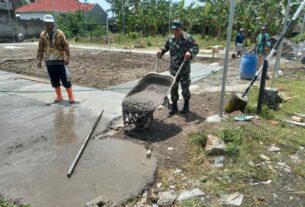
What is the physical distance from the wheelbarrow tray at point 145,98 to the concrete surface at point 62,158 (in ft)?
1.54

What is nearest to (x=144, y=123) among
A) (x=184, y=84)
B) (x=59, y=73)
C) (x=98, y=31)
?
(x=184, y=84)

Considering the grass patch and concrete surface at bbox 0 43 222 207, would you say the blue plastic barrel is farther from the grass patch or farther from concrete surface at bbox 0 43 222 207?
the grass patch

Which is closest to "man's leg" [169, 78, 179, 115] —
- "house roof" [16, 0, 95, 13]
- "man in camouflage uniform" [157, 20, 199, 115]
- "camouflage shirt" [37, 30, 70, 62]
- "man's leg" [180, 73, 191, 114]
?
"man in camouflage uniform" [157, 20, 199, 115]

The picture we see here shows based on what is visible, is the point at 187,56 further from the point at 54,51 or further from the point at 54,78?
the point at 54,78

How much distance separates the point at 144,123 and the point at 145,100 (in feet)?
1.29

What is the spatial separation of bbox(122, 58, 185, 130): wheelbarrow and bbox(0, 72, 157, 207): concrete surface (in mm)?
436

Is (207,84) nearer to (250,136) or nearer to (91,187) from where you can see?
(250,136)

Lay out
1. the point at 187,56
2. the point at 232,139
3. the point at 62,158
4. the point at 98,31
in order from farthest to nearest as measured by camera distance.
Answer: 1. the point at 98,31
2. the point at 187,56
3. the point at 232,139
4. the point at 62,158

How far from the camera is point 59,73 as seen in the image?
649 cm

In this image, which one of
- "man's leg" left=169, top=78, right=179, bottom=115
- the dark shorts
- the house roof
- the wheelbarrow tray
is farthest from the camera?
the house roof

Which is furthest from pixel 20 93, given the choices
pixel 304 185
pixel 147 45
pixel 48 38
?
pixel 147 45

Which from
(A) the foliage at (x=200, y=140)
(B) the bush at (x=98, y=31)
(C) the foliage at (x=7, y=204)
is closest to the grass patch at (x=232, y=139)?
(A) the foliage at (x=200, y=140)

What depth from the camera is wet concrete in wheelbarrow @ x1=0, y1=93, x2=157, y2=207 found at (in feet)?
10.8

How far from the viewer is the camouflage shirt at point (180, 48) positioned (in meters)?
5.39
